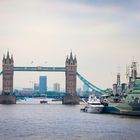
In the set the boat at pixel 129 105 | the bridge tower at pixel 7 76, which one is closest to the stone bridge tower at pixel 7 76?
the bridge tower at pixel 7 76

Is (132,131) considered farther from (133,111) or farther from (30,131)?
(133,111)

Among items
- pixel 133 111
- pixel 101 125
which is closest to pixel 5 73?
pixel 133 111

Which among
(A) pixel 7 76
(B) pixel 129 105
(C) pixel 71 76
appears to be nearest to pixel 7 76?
(A) pixel 7 76

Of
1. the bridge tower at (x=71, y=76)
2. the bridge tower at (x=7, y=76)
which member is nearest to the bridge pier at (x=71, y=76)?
the bridge tower at (x=71, y=76)

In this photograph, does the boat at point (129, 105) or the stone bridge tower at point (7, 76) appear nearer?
the boat at point (129, 105)

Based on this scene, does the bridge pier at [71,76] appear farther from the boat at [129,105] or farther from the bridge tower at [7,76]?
the boat at [129,105]

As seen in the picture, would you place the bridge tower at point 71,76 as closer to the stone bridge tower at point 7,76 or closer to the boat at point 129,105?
the stone bridge tower at point 7,76

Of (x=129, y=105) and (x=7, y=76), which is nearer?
(x=129, y=105)

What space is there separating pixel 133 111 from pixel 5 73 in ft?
321

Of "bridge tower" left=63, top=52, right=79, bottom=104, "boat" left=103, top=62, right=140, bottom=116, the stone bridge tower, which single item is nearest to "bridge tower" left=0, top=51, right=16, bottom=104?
the stone bridge tower

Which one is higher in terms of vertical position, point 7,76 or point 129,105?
point 7,76

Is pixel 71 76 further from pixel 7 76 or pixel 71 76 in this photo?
pixel 7 76

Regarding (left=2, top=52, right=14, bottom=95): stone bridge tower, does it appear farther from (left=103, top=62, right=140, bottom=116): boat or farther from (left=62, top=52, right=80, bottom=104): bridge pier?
(left=103, top=62, right=140, bottom=116): boat

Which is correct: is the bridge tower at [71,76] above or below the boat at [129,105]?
above
